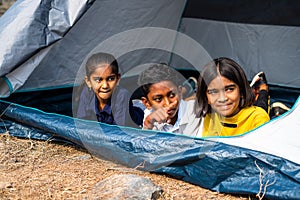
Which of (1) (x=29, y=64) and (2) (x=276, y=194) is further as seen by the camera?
(1) (x=29, y=64)

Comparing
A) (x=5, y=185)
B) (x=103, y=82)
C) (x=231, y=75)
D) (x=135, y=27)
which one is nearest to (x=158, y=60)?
(x=135, y=27)

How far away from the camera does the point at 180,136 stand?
214cm

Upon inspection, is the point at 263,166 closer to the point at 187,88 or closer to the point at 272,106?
the point at 272,106

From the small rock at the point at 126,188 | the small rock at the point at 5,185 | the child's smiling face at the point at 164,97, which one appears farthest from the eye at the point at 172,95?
the small rock at the point at 5,185

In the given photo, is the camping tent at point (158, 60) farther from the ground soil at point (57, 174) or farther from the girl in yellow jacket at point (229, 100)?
the girl in yellow jacket at point (229, 100)

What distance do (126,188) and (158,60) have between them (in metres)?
1.86

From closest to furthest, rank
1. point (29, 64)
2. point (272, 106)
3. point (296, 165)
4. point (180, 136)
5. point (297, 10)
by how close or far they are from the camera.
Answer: point (296, 165), point (180, 136), point (29, 64), point (272, 106), point (297, 10)

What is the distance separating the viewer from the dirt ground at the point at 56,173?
2.05 m

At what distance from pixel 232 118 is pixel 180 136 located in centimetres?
29

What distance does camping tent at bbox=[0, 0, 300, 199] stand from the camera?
6.61 feet

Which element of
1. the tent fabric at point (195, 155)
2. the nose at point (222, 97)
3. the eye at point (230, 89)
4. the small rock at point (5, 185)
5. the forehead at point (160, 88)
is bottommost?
the small rock at point (5, 185)

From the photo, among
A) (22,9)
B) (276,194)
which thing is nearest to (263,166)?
(276,194)

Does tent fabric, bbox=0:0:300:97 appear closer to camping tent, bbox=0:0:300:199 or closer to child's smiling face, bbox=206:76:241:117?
camping tent, bbox=0:0:300:199

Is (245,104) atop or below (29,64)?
atop
